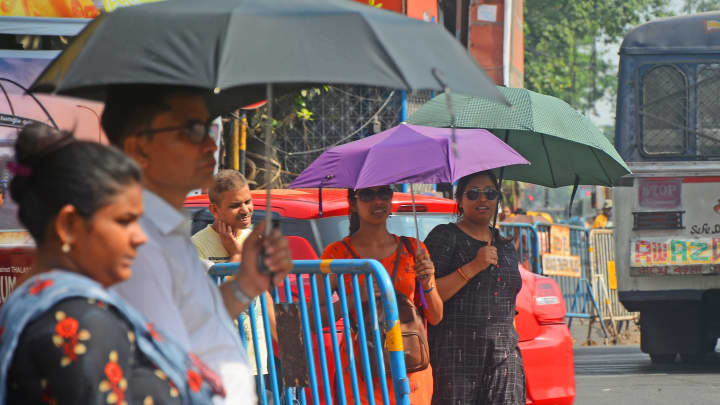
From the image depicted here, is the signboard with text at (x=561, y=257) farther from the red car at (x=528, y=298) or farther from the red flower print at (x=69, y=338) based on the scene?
the red flower print at (x=69, y=338)

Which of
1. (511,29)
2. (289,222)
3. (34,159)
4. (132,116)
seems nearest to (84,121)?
(289,222)

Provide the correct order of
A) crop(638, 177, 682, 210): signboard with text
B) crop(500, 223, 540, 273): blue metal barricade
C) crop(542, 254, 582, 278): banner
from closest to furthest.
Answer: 1. crop(638, 177, 682, 210): signboard with text
2. crop(500, 223, 540, 273): blue metal barricade
3. crop(542, 254, 582, 278): banner

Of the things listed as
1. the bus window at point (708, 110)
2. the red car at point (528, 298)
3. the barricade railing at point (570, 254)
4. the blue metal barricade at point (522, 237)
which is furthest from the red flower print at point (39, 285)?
the barricade railing at point (570, 254)

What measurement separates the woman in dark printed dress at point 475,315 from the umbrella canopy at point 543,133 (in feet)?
1.22

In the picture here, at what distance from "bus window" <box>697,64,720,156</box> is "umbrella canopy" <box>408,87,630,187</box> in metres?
5.65

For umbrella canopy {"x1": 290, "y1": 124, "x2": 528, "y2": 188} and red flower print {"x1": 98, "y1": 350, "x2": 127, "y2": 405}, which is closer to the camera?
red flower print {"x1": 98, "y1": 350, "x2": 127, "y2": 405}

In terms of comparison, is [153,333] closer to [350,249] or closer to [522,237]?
[350,249]

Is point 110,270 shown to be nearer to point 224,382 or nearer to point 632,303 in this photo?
point 224,382

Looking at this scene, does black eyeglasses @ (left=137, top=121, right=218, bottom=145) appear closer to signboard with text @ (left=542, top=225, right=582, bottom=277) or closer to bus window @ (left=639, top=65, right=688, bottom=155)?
bus window @ (left=639, top=65, right=688, bottom=155)

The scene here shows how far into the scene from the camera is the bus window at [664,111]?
11.7 metres

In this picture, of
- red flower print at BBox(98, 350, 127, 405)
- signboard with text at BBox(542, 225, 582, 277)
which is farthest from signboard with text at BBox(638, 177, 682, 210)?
red flower print at BBox(98, 350, 127, 405)

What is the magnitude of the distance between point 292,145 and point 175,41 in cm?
1179

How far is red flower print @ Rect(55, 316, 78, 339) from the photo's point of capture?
2.05 metres

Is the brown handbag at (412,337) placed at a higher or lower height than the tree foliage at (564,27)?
lower
